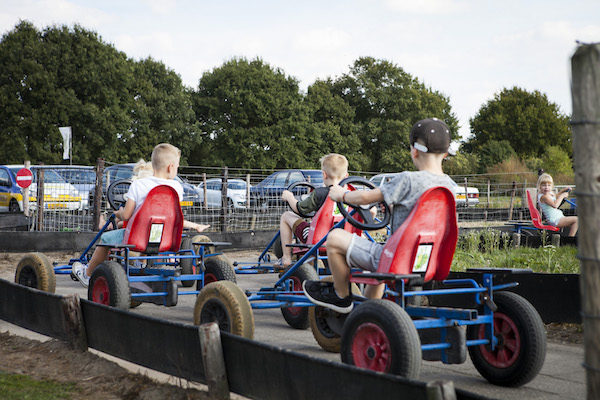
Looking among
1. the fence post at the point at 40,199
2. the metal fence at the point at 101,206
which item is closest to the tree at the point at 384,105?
the metal fence at the point at 101,206

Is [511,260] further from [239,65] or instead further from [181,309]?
[239,65]

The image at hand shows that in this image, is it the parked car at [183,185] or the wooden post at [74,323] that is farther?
the parked car at [183,185]

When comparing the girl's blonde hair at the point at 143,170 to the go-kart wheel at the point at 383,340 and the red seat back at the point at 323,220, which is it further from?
the go-kart wheel at the point at 383,340

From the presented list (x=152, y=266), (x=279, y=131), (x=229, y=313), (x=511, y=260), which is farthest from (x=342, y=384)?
(x=279, y=131)

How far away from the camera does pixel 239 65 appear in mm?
56000

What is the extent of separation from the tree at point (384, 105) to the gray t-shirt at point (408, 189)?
54447 millimetres

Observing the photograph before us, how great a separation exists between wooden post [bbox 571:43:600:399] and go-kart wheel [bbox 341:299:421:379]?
3.90ft

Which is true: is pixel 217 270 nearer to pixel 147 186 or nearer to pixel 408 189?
pixel 147 186

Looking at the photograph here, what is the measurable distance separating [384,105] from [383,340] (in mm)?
59430

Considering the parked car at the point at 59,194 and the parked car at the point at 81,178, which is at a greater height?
the parked car at the point at 81,178

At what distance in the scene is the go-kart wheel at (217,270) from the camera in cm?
678

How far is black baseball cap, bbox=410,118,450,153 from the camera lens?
4.23 metres

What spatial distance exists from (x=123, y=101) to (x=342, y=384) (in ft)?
148

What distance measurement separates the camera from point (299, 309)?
254 inches
